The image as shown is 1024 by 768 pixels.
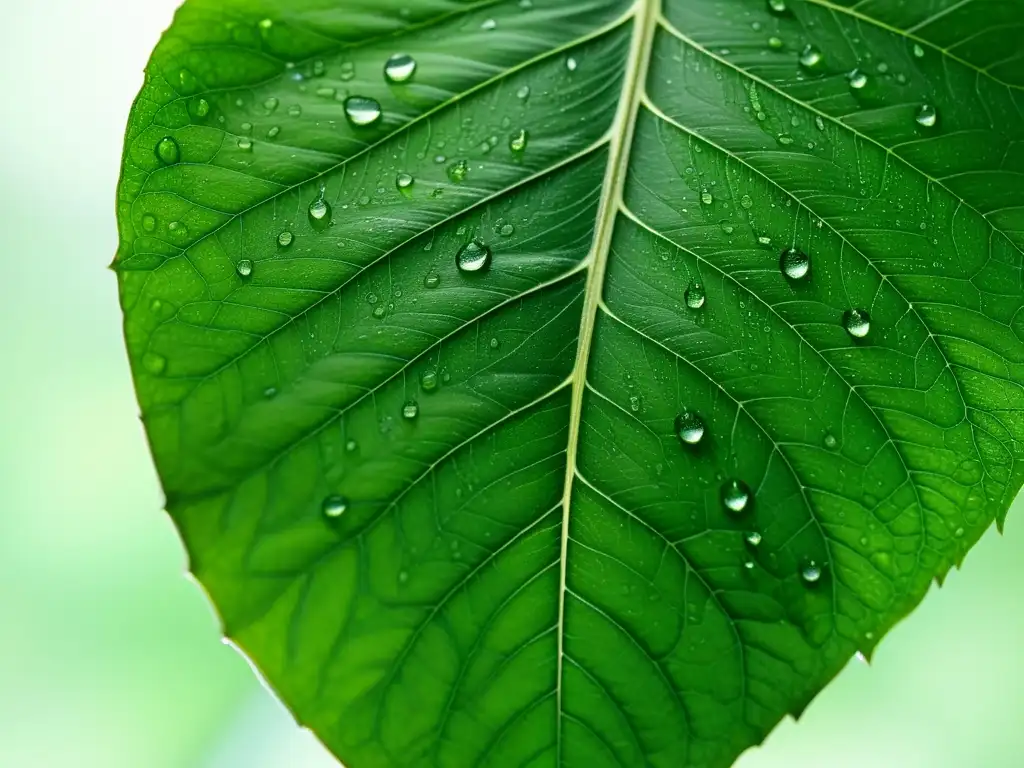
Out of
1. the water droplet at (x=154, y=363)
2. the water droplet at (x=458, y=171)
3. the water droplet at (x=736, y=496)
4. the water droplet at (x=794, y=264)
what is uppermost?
the water droplet at (x=458, y=171)

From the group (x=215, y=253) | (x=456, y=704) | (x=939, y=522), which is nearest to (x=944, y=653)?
(x=939, y=522)

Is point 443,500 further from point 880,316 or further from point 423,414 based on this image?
point 880,316

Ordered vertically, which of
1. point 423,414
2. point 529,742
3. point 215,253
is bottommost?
point 529,742

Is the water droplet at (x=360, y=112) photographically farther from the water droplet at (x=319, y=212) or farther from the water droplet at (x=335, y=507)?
the water droplet at (x=335, y=507)

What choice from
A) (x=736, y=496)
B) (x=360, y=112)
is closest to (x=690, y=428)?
(x=736, y=496)

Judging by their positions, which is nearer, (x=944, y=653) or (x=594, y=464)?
(x=594, y=464)

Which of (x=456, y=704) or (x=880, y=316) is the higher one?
(x=880, y=316)

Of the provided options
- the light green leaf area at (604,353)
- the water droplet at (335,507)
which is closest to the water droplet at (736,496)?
the light green leaf area at (604,353)
